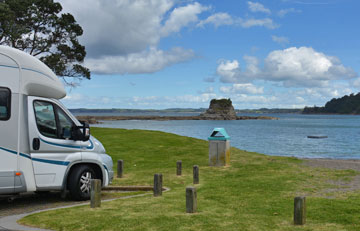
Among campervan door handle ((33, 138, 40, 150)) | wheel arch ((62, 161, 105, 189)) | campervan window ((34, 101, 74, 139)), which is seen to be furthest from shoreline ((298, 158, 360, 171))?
campervan door handle ((33, 138, 40, 150))

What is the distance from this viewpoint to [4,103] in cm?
964

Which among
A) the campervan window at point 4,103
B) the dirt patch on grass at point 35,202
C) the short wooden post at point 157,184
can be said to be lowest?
the dirt patch on grass at point 35,202

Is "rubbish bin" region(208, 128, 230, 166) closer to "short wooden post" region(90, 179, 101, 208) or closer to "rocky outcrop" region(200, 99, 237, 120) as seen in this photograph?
"short wooden post" region(90, 179, 101, 208)

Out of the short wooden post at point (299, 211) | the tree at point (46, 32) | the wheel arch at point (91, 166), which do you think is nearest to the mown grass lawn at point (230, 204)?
the short wooden post at point (299, 211)

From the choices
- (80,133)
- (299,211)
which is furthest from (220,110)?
(299,211)

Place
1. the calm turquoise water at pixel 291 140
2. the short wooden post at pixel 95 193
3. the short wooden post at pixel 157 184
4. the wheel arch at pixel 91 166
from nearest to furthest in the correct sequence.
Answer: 1. the short wooden post at pixel 95 193
2. the wheel arch at pixel 91 166
3. the short wooden post at pixel 157 184
4. the calm turquoise water at pixel 291 140

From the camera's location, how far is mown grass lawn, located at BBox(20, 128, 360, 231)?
26.3 ft

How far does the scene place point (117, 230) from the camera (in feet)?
24.9

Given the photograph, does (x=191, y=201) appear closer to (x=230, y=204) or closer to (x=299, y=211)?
(x=230, y=204)

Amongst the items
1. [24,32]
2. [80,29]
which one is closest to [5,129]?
[24,32]

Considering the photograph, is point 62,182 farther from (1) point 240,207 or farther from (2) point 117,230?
(1) point 240,207

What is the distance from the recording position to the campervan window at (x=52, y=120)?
1020 centimetres

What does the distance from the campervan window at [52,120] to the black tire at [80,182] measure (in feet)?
3.30

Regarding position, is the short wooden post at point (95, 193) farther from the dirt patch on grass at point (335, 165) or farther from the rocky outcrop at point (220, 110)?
the rocky outcrop at point (220, 110)
